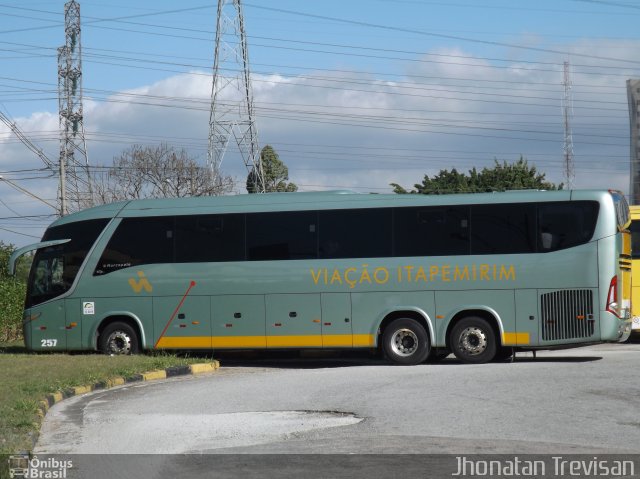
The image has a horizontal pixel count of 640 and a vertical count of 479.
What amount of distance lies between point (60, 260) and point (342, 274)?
6959 millimetres

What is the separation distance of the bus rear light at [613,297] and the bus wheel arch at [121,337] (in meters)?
10.4

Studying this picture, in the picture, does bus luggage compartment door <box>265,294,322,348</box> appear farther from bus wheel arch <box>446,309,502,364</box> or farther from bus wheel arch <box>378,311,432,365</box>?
bus wheel arch <box>446,309,502,364</box>

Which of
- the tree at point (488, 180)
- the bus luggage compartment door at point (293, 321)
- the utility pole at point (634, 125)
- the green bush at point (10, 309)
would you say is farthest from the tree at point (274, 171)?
the utility pole at point (634, 125)

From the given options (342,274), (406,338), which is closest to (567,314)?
(406,338)

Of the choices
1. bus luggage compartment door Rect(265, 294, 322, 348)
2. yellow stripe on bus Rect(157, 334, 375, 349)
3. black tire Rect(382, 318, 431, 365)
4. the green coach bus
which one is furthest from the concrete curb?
black tire Rect(382, 318, 431, 365)

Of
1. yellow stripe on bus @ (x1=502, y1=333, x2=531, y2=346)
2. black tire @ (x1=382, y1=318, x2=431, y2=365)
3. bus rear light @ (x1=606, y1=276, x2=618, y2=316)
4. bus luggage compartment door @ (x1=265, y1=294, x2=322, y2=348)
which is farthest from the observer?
bus luggage compartment door @ (x1=265, y1=294, x2=322, y2=348)

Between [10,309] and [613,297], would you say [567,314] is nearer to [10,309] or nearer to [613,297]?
[613,297]

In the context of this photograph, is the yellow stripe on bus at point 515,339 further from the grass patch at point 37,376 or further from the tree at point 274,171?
the tree at point 274,171

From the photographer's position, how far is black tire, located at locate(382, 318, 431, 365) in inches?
835

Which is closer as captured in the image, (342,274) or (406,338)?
(406,338)

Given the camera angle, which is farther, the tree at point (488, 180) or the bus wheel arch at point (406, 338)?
the tree at point (488, 180)

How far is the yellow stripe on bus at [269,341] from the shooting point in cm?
2158

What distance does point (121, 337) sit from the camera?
2320 cm

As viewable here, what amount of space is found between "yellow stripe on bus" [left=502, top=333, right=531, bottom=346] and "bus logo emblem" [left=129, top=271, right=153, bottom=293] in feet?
26.4
